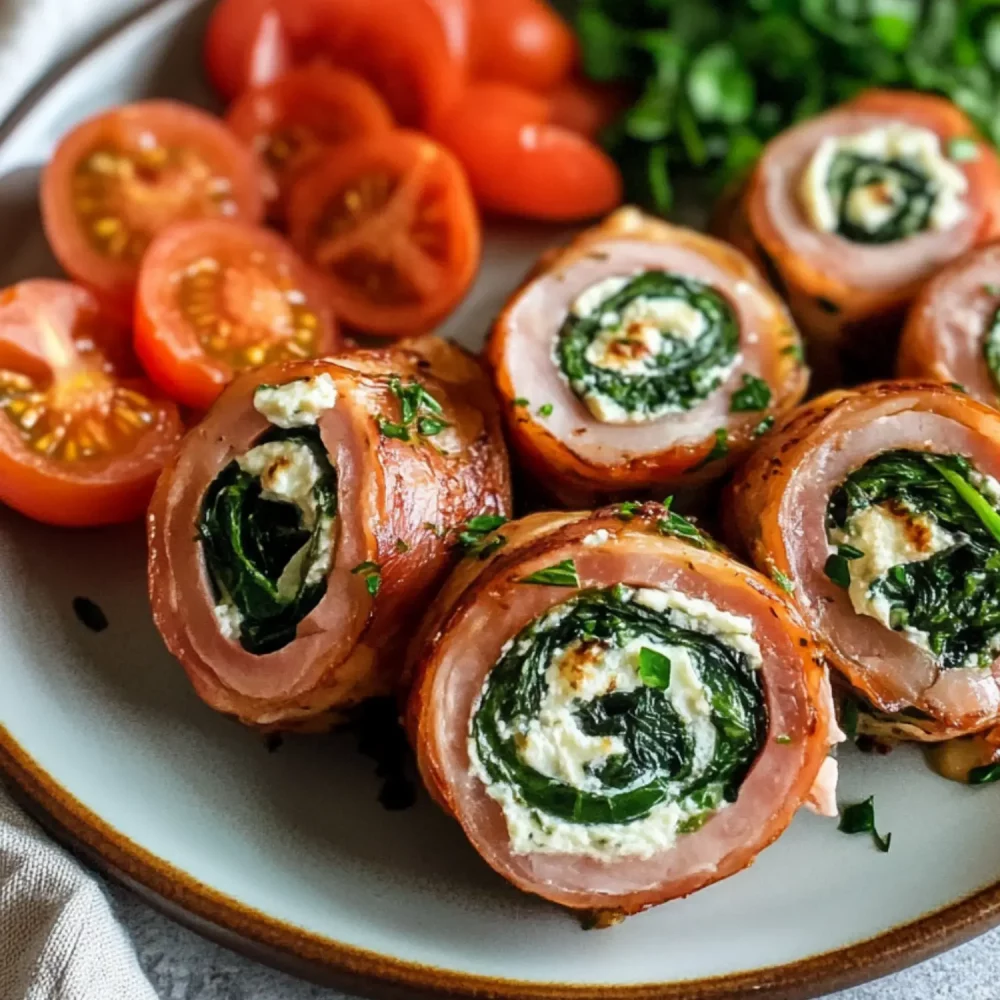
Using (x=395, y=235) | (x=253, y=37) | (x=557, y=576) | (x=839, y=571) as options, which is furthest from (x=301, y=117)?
(x=839, y=571)

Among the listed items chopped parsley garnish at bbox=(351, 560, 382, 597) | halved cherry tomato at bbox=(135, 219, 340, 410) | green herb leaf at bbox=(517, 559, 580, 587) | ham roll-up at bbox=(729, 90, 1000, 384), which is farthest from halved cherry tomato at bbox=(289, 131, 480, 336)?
green herb leaf at bbox=(517, 559, 580, 587)

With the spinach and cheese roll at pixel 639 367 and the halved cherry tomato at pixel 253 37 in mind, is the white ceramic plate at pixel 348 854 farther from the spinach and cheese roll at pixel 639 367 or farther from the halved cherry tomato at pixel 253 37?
the halved cherry tomato at pixel 253 37

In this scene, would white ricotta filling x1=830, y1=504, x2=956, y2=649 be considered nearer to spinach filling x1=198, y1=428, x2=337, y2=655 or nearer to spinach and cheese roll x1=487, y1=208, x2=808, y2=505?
spinach and cheese roll x1=487, y1=208, x2=808, y2=505

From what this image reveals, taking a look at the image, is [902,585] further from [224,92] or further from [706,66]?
[224,92]

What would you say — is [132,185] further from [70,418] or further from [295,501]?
[295,501]

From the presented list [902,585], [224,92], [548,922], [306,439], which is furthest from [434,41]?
[548,922]

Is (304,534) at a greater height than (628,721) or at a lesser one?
greater
